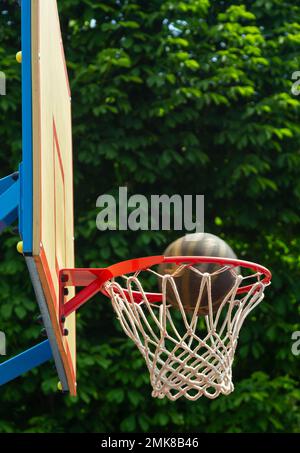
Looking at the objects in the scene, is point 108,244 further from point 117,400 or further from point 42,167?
point 42,167

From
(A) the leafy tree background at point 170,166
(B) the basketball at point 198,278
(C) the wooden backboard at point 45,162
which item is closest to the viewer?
(C) the wooden backboard at point 45,162

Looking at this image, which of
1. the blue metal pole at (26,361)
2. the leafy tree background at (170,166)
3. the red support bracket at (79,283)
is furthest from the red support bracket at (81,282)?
the leafy tree background at (170,166)

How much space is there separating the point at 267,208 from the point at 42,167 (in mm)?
4526

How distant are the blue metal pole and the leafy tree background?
9.23 ft

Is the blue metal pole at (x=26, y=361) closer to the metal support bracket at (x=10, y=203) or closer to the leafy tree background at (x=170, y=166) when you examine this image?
the metal support bracket at (x=10, y=203)

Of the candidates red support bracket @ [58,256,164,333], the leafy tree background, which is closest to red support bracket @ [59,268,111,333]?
red support bracket @ [58,256,164,333]

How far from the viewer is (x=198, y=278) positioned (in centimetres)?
340

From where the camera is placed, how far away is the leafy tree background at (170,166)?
21.3 feet

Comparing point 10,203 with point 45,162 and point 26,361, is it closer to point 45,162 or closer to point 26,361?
point 45,162

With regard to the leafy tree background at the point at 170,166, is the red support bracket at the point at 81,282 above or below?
above

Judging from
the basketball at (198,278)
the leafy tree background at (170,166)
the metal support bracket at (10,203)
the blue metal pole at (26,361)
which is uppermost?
the metal support bracket at (10,203)

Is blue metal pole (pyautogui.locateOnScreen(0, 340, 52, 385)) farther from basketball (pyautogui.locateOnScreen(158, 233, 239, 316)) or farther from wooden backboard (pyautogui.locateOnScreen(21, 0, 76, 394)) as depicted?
basketball (pyautogui.locateOnScreen(158, 233, 239, 316))

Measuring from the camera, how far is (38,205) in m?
2.48

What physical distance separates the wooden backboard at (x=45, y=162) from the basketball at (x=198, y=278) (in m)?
0.36
